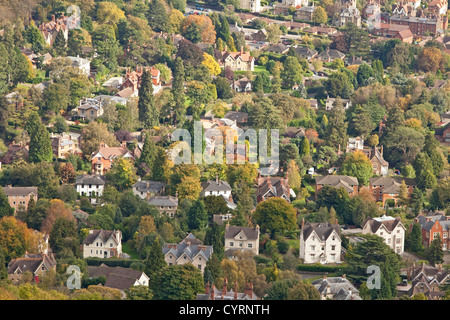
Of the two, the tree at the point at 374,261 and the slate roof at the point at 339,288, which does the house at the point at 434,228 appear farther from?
the slate roof at the point at 339,288

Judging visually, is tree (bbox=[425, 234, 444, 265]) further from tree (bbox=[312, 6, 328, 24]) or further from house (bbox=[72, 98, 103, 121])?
tree (bbox=[312, 6, 328, 24])

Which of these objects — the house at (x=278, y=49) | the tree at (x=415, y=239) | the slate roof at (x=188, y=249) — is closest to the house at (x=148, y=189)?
the slate roof at (x=188, y=249)

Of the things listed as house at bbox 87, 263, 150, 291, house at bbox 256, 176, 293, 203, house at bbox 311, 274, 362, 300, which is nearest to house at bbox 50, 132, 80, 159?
house at bbox 256, 176, 293, 203

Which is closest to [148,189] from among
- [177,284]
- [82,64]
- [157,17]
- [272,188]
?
[272,188]

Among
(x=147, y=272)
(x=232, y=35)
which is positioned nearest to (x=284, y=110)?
(x=232, y=35)

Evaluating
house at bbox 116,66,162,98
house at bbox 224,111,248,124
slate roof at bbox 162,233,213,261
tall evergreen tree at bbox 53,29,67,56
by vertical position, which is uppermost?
tall evergreen tree at bbox 53,29,67,56

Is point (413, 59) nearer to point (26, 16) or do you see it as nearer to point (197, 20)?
point (197, 20)

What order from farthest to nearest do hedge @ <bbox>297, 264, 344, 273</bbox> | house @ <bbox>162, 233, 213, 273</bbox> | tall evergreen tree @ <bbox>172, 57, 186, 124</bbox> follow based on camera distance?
1. tall evergreen tree @ <bbox>172, 57, 186, 124</bbox>
2. hedge @ <bbox>297, 264, 344, 273</bbox>
3. house @ <bbox>162, 233, 213, 273</bbox>
